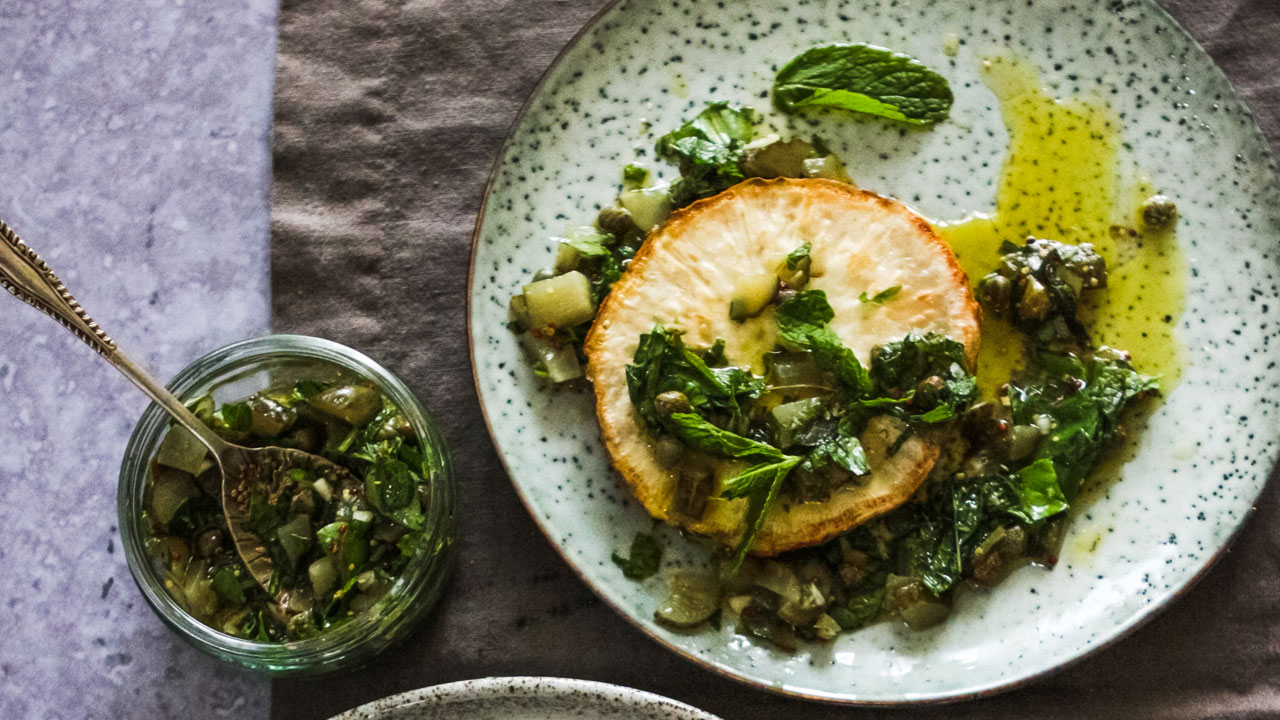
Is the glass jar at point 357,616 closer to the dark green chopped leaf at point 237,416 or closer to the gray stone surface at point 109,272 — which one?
the dark green chopped leaf at point 237,416

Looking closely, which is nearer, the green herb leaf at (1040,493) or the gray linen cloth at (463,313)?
the green herb leaf at (1040,493)

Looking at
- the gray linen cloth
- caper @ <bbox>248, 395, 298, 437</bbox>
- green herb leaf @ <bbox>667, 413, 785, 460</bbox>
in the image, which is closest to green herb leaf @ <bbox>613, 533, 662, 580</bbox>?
the gray linen cloth

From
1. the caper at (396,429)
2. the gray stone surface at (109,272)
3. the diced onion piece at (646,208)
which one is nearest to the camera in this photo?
the caper at (396,429)

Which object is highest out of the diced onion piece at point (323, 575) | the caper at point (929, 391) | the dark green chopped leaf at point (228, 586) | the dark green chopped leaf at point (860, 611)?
the caper at point (929, 391)

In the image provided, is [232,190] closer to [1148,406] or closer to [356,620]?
[356,620]

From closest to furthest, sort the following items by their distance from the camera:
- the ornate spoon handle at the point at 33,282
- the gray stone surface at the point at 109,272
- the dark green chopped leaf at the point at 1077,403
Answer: the ornate spoon handle at the point at 33,282
the dark green chopped leaf at the point at 1077,403
the gray stone surface at the point at 109,272

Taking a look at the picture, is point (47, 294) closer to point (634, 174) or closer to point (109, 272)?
point (109, 272)

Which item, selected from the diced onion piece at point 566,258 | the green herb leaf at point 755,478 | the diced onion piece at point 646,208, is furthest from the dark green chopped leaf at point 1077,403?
the diced onion piece at point 566,258
